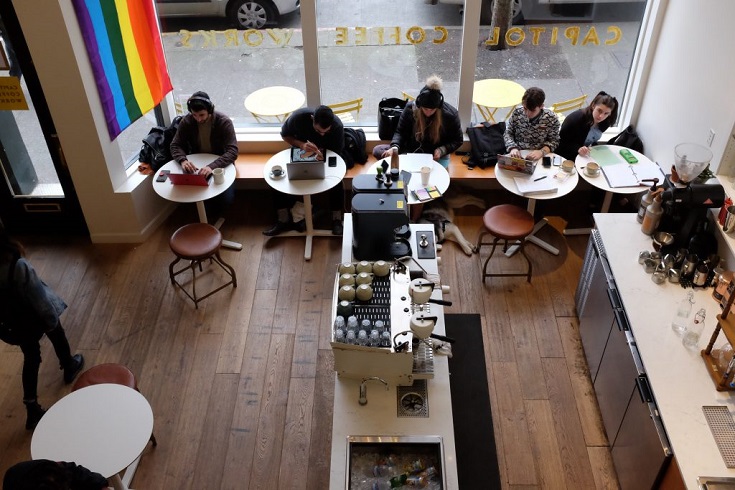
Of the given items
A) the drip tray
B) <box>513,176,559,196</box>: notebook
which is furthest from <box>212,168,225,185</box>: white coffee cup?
the drip tray

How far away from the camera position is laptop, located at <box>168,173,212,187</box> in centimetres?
502

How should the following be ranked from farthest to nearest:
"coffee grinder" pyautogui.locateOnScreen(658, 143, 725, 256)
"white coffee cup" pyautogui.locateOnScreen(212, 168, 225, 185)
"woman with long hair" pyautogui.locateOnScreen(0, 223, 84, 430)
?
"white coffee cup" pyautogui.locateOnScreen(212, 168, 225, 185) < "coffee grinder" pyautogui.locateOnScreen(658, 143, 725, 256) < "woman with long hair" pyautogui.locateOnScreen(0, 223, 84, 430)

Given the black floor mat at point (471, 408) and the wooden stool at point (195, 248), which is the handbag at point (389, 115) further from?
the black floor mat at point (471, 408)

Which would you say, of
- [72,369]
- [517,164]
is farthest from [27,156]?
[517,164]

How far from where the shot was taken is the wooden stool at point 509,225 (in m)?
5.00

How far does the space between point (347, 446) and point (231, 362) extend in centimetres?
182

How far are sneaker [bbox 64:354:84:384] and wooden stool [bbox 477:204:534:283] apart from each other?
300 cm

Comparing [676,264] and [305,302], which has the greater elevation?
[676,264]

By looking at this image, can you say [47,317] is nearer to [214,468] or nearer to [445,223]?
[214,468]

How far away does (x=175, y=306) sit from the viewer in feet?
16.5

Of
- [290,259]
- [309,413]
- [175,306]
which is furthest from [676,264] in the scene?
[175,306]

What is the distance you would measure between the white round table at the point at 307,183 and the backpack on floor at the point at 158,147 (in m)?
0.88

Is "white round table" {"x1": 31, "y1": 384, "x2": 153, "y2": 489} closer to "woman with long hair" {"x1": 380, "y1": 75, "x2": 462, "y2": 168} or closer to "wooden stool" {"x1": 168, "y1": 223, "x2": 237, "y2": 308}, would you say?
"wooden stool" {"x1": 168, "y1": 223, "x2": 237, "y2": 308}

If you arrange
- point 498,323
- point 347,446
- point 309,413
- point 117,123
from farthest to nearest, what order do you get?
point 117,123 → point 498,323 → point 309,413 → point 347,446
